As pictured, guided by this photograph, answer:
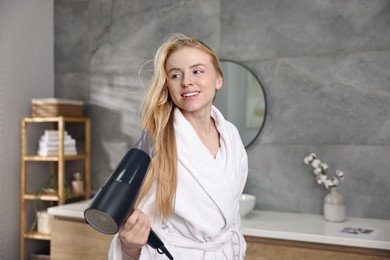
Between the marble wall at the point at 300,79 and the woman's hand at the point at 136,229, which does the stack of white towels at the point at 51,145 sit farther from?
the woman's hand at the point at 136,229

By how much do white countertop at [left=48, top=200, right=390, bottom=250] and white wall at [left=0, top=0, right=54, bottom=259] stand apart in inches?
26.9

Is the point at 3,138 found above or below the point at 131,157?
below

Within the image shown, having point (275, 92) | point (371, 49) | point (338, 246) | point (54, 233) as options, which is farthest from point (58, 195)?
point (371, 49)

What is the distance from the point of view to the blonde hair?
4.27 ft

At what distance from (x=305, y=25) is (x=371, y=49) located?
42 centimetres

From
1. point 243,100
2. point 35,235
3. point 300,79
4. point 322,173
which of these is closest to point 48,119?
point 35,235

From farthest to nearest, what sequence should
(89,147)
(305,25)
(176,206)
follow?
(89,147) → (305,25) → (176,206)

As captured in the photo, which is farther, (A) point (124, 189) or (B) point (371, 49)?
(B) point (371, 49)

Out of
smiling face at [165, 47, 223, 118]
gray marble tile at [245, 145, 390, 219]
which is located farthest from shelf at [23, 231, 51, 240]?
smiling face at [165, 47, 223, 118]

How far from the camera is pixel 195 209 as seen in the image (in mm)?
1336

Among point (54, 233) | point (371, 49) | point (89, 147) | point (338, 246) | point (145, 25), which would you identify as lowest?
point (54, 233)

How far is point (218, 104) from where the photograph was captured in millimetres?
2922

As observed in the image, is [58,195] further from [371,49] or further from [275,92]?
[371,49]

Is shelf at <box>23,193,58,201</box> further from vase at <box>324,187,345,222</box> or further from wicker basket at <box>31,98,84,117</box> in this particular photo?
vase at <box>324,187,345,222</box>
